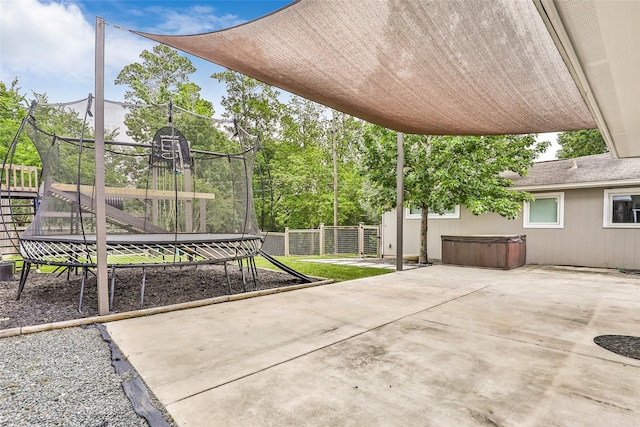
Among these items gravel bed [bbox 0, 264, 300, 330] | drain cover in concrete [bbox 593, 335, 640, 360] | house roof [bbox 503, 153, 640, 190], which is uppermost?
house roof [bbox 503, 153, 640, 190]

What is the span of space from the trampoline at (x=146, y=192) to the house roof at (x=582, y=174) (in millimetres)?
6772

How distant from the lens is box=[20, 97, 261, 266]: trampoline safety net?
12.3 feet

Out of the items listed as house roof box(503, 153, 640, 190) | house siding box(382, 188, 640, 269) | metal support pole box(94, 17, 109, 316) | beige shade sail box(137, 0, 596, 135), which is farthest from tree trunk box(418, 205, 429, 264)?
metal support pole box(94, 17, 109, 316)

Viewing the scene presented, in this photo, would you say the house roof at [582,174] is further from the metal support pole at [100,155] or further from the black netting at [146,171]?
the metal support pole at [100,155]

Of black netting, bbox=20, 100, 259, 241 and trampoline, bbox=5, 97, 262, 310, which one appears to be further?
black netting, bbox=20, 100, 259, 241

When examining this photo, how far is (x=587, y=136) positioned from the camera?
53.1 ft

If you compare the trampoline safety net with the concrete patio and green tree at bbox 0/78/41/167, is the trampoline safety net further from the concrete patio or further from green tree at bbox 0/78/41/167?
green tree at bbox 0/78/41/167

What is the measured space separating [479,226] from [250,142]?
255 inches

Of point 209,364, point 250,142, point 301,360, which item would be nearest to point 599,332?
point 301,360

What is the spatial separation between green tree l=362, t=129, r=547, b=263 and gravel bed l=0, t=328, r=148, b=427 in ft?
20.9

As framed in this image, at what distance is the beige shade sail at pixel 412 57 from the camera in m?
2.13

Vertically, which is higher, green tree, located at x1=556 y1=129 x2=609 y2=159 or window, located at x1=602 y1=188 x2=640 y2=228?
green tree, located at x1=556 y1=129 x2=609 y2=159

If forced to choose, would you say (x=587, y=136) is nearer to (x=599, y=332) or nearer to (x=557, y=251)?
(x=557, y=251)

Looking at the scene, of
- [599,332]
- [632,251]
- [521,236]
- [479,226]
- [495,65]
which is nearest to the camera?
[495,65]
